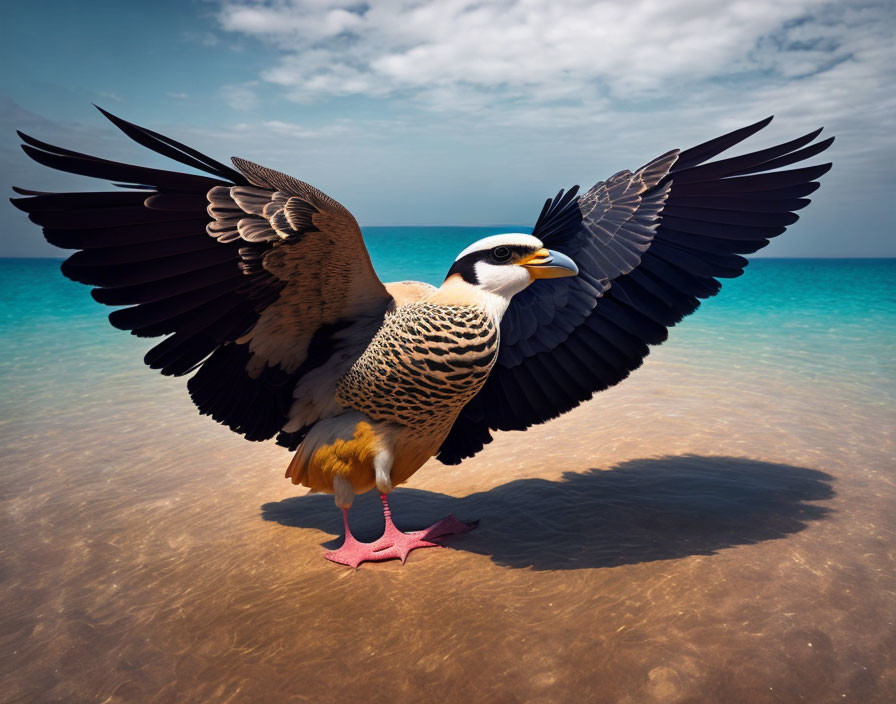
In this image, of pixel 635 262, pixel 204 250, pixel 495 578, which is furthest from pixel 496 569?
pixel 204 250

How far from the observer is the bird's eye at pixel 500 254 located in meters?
3.13

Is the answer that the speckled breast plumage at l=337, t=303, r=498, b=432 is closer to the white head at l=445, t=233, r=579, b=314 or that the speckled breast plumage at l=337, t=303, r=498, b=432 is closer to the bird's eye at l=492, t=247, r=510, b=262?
the white head at l=445, t=233, r=579, b=314

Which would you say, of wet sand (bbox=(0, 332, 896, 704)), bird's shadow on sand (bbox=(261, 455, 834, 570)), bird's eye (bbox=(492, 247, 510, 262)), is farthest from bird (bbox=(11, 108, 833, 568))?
wet sand (bbox=(0, 332, 896, 704))

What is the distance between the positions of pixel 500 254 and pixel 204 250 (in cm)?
146

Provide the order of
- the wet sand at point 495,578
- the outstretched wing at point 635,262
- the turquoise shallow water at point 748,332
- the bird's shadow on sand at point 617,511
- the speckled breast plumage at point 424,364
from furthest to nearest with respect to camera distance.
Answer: the turquoise shallow water at point 748,332
the outstretched wing at point 635,262
the bird's shadow on sand at point 617,511
the speckled breast plumage at point 424,364
the wet sand at point 495,578

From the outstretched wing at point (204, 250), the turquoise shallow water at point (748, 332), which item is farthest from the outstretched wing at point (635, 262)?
the turquoise shallow water at point (748, 332)

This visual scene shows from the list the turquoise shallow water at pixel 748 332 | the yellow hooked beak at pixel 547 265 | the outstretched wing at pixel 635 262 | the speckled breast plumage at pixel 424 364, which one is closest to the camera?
the speckled breast plumage at pixel 424 364

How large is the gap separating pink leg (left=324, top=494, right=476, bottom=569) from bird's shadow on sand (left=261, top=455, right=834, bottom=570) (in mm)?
111

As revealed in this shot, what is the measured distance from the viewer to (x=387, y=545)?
3.54 m

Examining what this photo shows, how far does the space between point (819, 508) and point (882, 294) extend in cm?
2453

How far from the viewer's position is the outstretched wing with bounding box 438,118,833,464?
3.64 metres

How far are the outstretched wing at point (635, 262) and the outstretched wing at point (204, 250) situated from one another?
1.18 meters

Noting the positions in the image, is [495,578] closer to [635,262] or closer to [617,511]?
[617,511]

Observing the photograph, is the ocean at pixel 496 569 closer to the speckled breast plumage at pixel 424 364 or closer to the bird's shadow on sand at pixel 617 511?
the bird's shadow on sand at pixel 617 511
